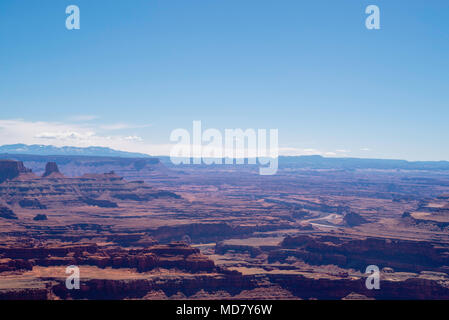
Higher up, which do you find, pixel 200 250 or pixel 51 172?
pixel 51 172

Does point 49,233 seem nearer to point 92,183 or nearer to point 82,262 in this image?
point 82,262

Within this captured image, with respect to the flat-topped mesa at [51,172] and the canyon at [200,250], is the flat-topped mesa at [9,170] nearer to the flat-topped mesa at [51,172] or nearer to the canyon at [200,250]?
the canyon at [200,250]

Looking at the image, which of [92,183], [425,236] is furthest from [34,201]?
[425,236]

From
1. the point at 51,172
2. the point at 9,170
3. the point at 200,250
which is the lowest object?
the point at 200,250

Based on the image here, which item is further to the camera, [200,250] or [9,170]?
[9,170]

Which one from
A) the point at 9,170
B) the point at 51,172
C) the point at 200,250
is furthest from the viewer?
the point at 51,172

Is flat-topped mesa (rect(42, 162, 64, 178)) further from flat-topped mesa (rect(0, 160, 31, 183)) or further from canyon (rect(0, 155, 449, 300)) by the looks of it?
flat-topped mesa (rect(0, 160, 31, 183))

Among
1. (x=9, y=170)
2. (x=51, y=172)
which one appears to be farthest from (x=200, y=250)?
(x=51, y=172)

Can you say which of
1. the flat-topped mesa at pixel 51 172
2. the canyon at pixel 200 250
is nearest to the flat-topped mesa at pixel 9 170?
the canyon at pixel 200 250

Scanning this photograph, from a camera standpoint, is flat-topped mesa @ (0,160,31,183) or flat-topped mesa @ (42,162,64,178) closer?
flat-topped mesa @ (0,160,31,183)

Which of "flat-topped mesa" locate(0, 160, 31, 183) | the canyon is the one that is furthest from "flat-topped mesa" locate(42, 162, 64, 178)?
"flat-topped mesa" locate(0, 160, 31, 183)

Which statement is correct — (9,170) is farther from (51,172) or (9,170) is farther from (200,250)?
(200,250)
